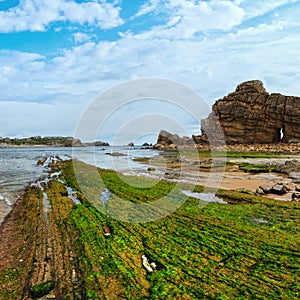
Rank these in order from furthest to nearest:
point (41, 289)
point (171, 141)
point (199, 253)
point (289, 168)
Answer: point (171, 141), point (289, 168), point (199, 253), point (41, 289)

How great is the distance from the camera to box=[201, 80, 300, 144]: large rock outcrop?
209ft

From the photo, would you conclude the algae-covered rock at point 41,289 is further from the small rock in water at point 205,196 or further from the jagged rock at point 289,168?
the jagged rock at point 289,168

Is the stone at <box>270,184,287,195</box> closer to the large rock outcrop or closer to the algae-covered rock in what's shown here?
the algae-covered rock

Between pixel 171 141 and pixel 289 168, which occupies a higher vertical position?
pixel 171 141

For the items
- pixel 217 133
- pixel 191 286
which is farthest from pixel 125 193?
A: pixel 217 133

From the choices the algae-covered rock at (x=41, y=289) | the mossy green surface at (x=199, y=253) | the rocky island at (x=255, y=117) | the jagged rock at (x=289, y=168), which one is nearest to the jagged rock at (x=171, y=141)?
the rocky island at (x=255, y=117)

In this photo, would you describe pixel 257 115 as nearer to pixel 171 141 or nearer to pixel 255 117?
pixel 255 117

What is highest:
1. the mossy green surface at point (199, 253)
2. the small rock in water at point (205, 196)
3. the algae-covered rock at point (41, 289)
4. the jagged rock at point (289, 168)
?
the jagged rock at point (289, 168)

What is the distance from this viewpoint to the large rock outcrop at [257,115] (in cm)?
6362

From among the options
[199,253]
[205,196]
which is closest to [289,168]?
[205,196]

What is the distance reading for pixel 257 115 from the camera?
67.4 m

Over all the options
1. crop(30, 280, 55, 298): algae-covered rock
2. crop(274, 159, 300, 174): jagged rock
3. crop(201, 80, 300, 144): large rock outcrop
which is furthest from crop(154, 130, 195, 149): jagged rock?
crop(30, 280, 55, 298): algae-covered rock

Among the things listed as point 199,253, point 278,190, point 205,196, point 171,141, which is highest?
point 171,141

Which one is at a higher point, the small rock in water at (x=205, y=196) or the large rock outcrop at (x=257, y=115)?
the large rock outcrop at (x=257, y=115)
